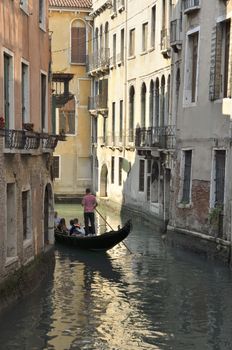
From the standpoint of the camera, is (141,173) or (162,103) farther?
(141,173)

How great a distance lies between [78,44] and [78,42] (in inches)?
3.0

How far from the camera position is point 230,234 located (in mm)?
12039

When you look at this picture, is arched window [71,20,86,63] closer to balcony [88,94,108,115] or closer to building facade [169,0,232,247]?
balcony [88,94,108,115]

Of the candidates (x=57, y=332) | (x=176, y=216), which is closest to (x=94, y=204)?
(x=176, y=216)

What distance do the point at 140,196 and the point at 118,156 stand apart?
11.5 feet

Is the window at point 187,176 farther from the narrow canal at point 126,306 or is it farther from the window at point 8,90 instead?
the window at point 8,90

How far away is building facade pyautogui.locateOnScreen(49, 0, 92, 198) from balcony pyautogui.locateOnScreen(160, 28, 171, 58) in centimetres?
913

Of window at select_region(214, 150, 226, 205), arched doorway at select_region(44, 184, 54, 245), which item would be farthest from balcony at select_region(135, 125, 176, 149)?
arched doorway at select_region(44, 184, 54, 245)

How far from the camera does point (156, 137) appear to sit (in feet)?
57.5

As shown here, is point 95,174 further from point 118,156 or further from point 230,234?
point 230,234

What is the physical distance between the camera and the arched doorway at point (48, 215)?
40.5ft

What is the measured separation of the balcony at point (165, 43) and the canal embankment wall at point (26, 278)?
6.61m

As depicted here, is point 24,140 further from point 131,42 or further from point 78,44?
point 78,44

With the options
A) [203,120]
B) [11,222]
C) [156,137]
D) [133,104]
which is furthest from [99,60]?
[11,222]
